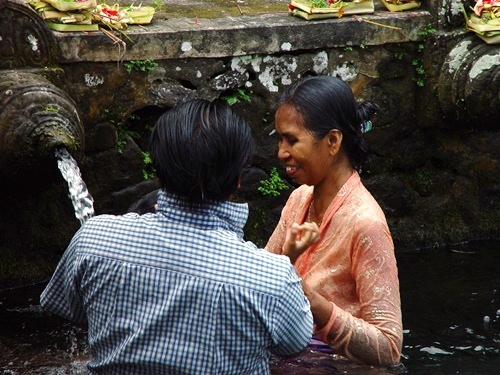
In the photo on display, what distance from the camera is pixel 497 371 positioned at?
470cm

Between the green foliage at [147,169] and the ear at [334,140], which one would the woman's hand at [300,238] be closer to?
→ the ear at [334,140]

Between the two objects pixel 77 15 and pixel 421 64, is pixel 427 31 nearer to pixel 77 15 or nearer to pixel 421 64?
pixel 421 64

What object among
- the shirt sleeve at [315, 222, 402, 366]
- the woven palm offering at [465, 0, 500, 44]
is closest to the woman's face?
the shirt sleeve at [315, 222, 402, 366]

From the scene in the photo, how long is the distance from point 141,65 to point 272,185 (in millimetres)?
1176

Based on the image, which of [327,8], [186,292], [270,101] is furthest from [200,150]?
[327,8]

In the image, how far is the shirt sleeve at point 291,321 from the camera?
2584mm

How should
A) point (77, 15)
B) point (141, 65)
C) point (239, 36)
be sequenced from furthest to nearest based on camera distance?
point (239, 36)
point (141, 65)
point (77, 15)

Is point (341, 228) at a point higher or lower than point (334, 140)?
lower

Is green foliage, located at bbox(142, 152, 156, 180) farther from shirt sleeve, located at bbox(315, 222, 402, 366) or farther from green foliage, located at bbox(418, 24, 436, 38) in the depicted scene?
shirt sleeve, located at bbox(315, 222, 402, 366)

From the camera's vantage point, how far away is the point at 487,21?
609cm

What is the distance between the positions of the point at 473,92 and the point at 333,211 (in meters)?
2.83

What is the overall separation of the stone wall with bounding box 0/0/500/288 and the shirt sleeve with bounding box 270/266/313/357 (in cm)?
285

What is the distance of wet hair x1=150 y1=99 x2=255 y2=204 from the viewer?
101 inches

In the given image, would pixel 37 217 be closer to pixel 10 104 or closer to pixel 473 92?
pixel 10 104
